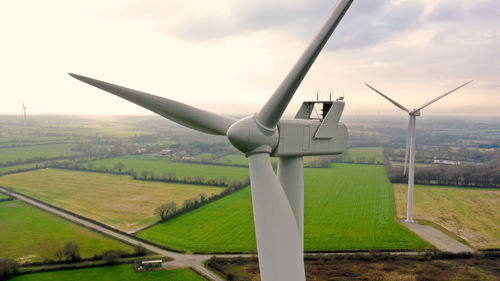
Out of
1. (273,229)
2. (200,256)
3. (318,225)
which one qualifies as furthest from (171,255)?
(273,229)

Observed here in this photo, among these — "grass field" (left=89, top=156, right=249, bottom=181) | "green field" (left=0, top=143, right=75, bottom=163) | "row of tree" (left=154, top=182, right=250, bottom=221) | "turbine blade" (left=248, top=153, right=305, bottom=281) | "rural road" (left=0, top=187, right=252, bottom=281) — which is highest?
"turbine blade" (left=248, top=153, right=305, bottom=281)

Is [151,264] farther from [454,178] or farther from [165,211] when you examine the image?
[454,178]

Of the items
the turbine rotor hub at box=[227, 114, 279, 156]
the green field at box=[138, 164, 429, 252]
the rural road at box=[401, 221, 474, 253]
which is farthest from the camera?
the green field at box=[138, 164, 429, 252]

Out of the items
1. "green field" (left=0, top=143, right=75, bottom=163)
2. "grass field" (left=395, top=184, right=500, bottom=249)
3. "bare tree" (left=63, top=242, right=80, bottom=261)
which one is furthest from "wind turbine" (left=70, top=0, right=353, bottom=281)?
"green field" (left=0, top=143, right=75, bottom=163)

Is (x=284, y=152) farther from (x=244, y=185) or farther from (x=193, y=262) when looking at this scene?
(x=244, y=185)

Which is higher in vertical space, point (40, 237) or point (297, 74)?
point (297, 74)

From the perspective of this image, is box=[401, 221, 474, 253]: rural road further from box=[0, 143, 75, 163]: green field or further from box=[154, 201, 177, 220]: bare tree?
box=[0, 143, 75, 163]: green field

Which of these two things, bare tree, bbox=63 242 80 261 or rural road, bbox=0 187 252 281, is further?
bare tree, bbox=63 242 80 261
